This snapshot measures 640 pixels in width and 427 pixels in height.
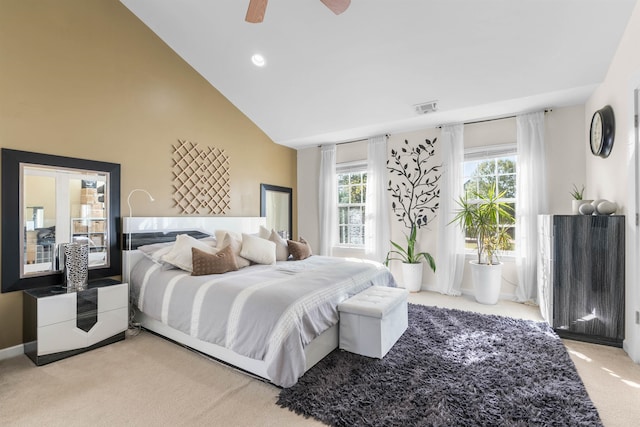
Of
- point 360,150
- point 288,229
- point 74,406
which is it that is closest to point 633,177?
point 360,150

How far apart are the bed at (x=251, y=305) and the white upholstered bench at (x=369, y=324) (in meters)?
0.10

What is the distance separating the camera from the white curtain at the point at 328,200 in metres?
5.38

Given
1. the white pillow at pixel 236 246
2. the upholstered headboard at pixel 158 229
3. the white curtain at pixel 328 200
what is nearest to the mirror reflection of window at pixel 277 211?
the white curtain at pixel 328 200

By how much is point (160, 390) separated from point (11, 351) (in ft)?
5.05

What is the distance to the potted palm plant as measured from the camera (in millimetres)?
3732

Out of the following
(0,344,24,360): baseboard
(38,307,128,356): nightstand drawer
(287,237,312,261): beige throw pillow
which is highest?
(287,237,312,261): beige throw pillow

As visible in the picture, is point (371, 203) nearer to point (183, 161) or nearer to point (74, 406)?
point (183, 161)

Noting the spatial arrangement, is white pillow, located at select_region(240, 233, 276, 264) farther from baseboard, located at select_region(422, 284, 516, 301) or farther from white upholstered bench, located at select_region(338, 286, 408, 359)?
baseboard, located at select_region(422, 284, 516, 301)

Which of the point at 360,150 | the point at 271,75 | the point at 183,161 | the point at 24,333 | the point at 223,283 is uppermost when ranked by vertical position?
the point at 271,75

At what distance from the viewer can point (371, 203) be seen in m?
5.00

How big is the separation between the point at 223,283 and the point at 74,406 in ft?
3.62

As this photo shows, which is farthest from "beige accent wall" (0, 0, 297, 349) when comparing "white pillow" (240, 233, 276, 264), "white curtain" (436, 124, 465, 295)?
"white curtain" (436, 124, 465, 295)

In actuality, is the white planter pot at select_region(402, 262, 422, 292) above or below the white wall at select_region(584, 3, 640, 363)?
below

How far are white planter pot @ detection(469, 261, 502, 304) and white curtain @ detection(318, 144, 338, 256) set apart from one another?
2367 millimetres
